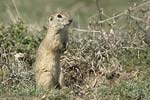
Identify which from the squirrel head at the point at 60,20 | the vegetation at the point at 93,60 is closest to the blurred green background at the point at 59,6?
the vegetation at the point at 93,60

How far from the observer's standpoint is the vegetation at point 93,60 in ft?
26.1

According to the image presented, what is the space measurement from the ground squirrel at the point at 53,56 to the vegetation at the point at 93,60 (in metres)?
0.19

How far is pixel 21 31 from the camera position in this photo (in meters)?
9.90

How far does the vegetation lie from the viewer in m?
7.95

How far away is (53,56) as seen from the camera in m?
8.52

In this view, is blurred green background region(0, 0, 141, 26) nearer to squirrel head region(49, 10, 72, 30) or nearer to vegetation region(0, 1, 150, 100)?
vegetation region(0, 1, 150, 100)

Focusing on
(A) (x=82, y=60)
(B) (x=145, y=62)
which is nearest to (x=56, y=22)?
(A) (x=82, y=60)

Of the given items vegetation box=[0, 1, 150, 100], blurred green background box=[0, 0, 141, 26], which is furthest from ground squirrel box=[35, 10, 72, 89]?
blurred green background box=[0, 0, 141, 26]

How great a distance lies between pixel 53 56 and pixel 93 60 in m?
0.91

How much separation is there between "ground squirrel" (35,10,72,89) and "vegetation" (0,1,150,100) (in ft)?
0.62

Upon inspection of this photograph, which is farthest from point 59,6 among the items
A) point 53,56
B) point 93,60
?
point 53,56

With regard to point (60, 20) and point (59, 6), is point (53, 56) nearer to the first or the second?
point (60, 20)

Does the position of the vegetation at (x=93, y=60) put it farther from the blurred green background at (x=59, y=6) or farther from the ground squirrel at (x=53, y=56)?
the blurred green background at (x=59, y=6)

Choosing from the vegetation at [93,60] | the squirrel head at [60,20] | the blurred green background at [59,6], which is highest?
the blurred green background at [59,6]
